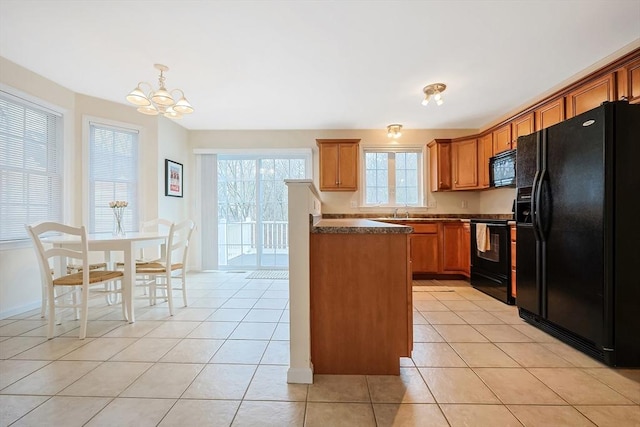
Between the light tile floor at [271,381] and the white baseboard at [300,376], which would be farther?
the white baseboard at [300,376]

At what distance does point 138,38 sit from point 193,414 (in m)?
2.69

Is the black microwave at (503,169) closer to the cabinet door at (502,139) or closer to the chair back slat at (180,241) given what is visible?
the cabinet door at (502,139)

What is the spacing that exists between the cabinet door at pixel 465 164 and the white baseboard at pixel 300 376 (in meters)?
3.62

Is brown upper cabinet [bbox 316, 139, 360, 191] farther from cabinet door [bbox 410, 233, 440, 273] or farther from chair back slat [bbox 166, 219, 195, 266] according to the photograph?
chair back slat [bbox 166, 219, 195, 266]

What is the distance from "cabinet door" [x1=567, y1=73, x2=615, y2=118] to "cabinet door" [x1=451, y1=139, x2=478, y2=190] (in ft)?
4.74

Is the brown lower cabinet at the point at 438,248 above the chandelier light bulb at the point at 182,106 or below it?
below

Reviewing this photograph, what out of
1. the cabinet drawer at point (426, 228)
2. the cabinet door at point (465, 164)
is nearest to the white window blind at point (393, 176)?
the cabinet door at point (465, 164)

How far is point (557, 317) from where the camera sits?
2137mm

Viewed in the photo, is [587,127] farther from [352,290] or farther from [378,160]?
[378,160]

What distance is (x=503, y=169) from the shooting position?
11.4 feet

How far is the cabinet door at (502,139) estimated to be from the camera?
351cm

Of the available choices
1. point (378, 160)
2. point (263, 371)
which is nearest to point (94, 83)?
point (263, 371)

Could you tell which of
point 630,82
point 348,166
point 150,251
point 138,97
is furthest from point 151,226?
point 630,82

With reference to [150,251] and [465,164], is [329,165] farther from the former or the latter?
[150,251]
